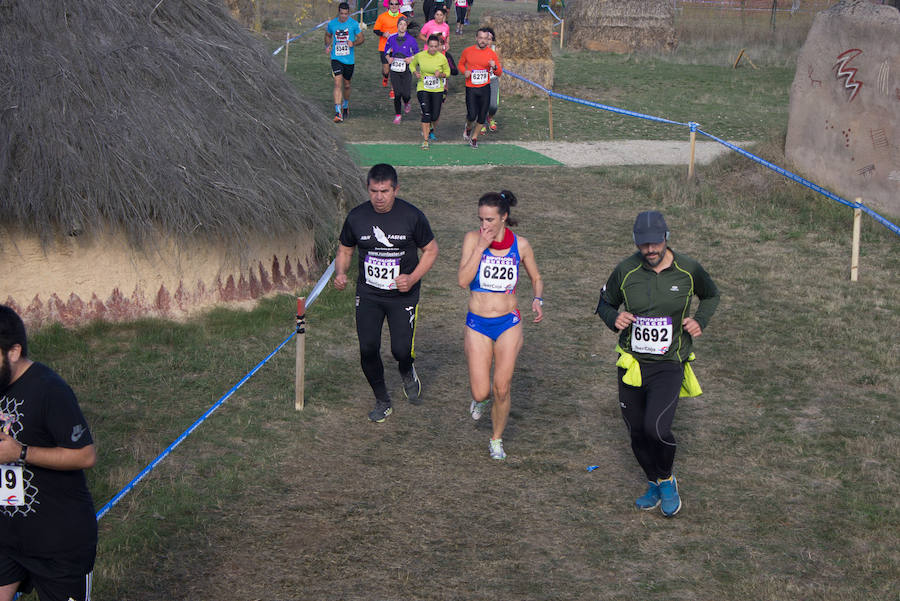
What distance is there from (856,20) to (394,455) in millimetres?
9269

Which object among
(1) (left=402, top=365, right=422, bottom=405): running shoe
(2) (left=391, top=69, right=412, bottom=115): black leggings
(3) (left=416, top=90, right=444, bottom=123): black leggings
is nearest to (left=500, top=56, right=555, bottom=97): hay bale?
(2) (left=391, top=69, right=412, bottom=115): black leggings

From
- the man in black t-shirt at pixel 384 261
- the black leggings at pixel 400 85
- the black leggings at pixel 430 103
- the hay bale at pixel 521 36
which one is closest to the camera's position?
the man in black t-shirt at pixel 384 261

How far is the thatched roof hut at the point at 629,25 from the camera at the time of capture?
29.3 metres

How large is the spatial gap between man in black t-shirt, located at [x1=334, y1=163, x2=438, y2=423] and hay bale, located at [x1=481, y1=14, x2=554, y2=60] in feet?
50.8

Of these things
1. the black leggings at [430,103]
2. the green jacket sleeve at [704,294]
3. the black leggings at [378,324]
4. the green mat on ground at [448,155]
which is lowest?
the green mat on ground at [448,155]

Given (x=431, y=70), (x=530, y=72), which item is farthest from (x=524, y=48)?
(x=431, y=70)

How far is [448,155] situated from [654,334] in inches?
448

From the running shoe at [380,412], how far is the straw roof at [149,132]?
257cm

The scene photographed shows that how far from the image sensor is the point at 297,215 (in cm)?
955

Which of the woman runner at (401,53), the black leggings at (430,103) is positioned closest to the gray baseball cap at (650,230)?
the black leggings at (430,103)

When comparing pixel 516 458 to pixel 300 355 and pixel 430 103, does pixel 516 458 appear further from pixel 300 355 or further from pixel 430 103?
pixel 430 103

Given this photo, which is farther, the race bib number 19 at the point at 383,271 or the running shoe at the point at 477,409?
the running shoe at the point at 477,409

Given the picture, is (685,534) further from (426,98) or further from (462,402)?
(426,98)

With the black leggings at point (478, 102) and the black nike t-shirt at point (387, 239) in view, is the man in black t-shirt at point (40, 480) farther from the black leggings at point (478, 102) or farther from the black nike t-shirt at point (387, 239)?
the black leggings at point (478, 102)
